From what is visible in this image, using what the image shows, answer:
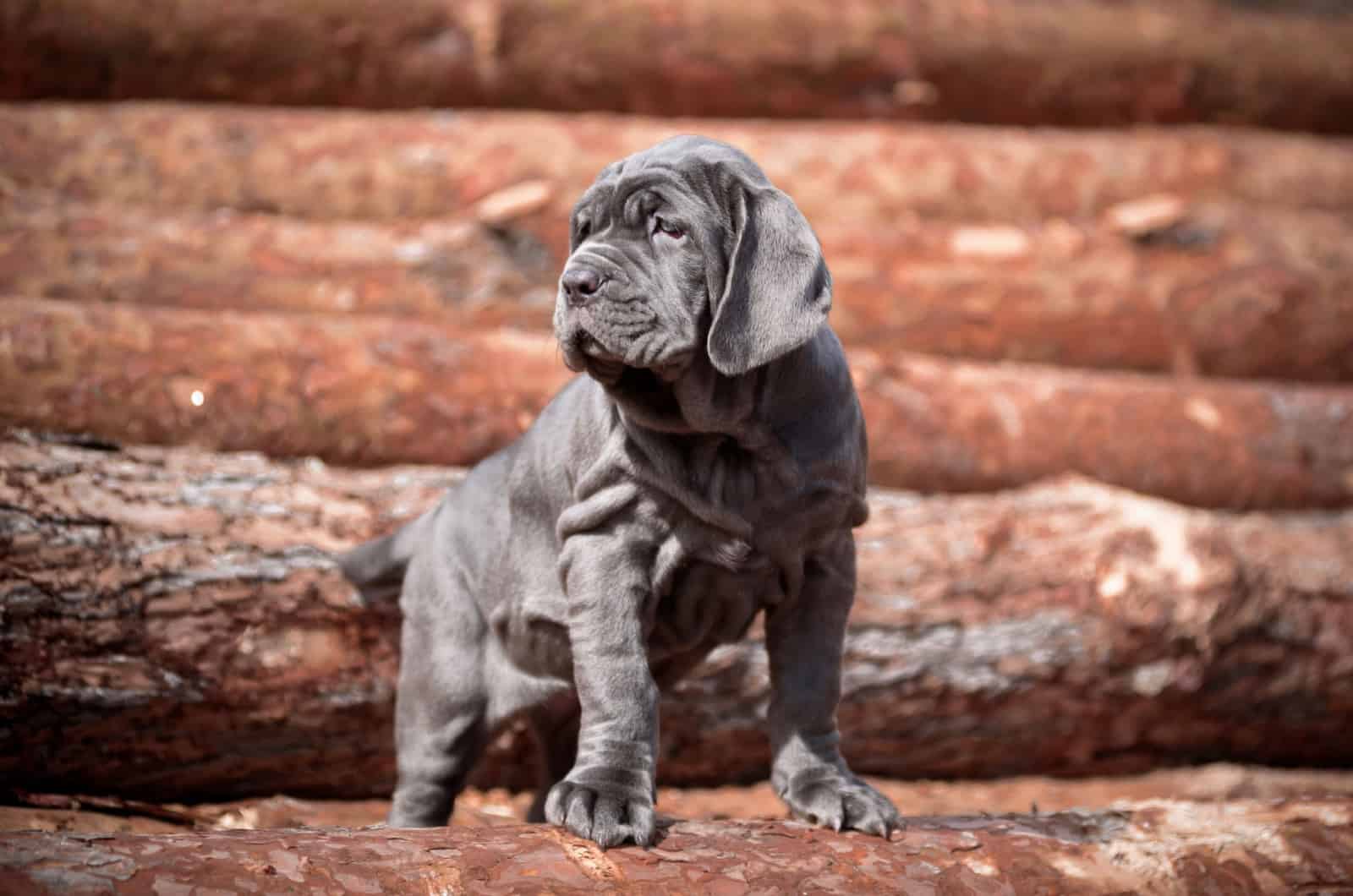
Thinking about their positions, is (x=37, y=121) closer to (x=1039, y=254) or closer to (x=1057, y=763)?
(x=1039, y=254)

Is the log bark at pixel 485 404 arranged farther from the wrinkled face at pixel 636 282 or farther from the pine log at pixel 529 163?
the wrinkled face at pixel 636 282

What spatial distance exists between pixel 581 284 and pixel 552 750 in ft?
5.57

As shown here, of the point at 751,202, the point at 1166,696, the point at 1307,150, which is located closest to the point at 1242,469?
the point at 1166,696

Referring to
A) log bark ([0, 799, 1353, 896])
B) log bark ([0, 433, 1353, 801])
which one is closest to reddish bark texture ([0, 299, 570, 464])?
log bark ([0, 433, 1353, 801])

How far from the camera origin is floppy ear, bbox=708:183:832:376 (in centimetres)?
282

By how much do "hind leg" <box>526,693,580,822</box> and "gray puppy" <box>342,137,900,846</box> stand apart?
24 cm

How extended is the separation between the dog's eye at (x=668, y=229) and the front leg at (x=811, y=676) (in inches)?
34.9

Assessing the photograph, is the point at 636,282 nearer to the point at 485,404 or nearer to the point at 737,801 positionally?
the point at 485,404

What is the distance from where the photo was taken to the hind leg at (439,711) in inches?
140

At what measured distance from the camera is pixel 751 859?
2865mm

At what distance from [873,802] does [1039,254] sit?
3571 mm

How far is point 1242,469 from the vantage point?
557 centimetres

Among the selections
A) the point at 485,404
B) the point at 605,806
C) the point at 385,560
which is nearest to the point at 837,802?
Result: the point at 605,806

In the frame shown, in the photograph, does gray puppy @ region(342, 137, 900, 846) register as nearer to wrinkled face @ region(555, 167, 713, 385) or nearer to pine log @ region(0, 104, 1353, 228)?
wrinkled face @ region(555, 167, 713, 385)
